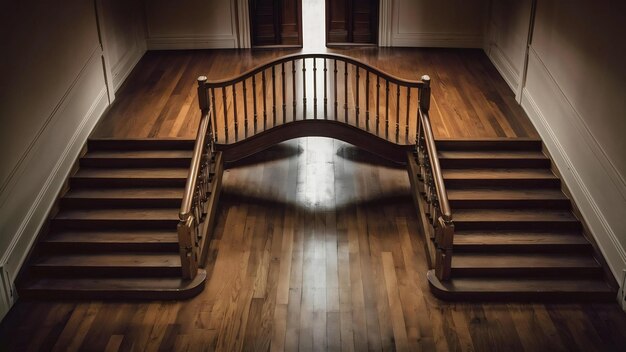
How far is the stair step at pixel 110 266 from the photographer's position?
701 cm

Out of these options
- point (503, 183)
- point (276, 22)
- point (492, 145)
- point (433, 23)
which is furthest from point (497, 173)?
point (276, 22)

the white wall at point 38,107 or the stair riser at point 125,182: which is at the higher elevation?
the white wall at point 38,107

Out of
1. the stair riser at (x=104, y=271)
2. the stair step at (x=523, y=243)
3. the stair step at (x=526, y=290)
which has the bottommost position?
the stair step at (x=526, y=290)

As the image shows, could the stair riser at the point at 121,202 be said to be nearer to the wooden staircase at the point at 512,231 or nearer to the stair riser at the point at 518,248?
the wooden staircase at the point at 512,231

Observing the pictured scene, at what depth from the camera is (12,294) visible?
667cm

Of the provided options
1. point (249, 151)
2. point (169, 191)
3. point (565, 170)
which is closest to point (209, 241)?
point (169, 191)

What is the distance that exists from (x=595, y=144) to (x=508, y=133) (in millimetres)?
1480

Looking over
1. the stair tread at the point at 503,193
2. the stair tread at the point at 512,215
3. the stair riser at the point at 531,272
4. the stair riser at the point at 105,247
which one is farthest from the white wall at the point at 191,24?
the stair riser at the point at 531,272

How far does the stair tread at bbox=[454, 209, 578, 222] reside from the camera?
7336mm

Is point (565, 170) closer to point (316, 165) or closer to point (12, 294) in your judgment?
point (316, 165)

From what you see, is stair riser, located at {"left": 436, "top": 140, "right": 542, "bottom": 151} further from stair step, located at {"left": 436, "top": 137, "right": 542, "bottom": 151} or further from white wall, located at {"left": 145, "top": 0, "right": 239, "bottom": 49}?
white wall, located at {"left": 145, "top": 0, "right": 239, "bottom": 49}

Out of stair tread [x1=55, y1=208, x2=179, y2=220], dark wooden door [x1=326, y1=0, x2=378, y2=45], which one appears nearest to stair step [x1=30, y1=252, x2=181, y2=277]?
stair tread [x1=55, y1=208, x2=179, y2=220]

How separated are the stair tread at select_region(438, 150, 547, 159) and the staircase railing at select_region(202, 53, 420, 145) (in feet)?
1.49

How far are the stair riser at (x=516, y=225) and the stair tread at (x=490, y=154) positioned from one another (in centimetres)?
89
